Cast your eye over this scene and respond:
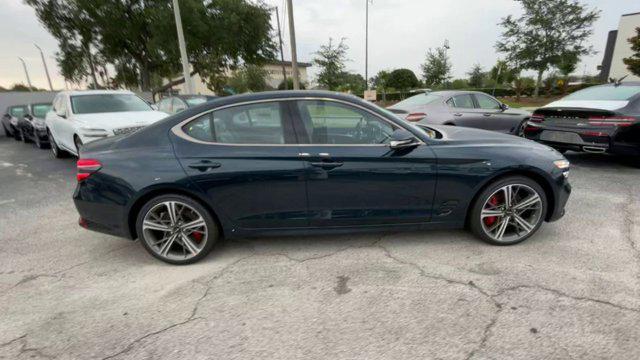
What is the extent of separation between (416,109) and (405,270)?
4.93 meters

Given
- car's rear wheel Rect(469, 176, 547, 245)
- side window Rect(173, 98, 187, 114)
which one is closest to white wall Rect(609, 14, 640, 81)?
side window Rect(173, 98, 187, 114)

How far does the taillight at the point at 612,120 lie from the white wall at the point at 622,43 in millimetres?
37446

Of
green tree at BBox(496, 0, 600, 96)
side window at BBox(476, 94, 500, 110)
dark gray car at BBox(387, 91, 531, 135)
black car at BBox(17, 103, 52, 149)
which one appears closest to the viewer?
dark gray car at BBox(387, 91, 531, 135)

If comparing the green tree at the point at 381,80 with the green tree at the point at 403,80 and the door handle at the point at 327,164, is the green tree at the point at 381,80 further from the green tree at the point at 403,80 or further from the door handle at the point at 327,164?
the door handle at the point at 327,164

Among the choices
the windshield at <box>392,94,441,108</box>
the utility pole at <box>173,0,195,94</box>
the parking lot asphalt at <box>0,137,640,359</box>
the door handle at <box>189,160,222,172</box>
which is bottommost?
the parking lot asphalt at <box>0,137,640,359</box>

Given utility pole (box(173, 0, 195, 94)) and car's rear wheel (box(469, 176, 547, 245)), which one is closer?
car's rear wheel (box(469, 176, 547, 245))

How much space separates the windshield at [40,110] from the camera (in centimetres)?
1081

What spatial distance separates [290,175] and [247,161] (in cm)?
38

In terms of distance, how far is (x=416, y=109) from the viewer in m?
7.16

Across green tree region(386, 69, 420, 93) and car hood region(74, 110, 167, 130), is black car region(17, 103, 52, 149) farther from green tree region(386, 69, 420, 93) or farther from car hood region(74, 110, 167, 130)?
green tree region(386, 69, 420, 93)

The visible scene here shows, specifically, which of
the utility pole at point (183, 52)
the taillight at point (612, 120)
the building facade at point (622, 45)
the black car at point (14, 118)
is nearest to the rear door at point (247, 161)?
the taillight at point (612, 120)

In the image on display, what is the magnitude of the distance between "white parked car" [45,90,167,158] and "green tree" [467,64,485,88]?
3500 cm

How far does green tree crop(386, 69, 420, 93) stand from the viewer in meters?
30.6

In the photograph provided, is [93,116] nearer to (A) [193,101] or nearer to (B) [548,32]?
(A) [193,101]
